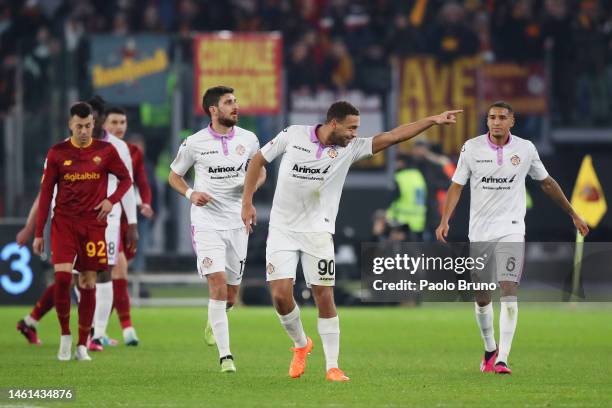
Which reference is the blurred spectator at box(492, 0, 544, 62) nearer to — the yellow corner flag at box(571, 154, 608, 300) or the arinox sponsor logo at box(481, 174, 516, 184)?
the yellow corner flag at box(571, 154, 608, 300)

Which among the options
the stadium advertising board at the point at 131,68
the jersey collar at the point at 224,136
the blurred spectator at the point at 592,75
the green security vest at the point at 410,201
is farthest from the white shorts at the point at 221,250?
the blurred spectator at the point at 592,75

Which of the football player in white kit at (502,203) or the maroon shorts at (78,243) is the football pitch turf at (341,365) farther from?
the maroon shorts at (78,243)

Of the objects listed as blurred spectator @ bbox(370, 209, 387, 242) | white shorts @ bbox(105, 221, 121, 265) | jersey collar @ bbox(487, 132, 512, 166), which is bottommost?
blurred spectator @ bbox(370, 209, 387, 242)

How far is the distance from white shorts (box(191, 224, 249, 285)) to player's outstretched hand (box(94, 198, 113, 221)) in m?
0.79

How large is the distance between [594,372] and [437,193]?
36.4 feet

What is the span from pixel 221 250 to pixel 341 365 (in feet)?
4.66

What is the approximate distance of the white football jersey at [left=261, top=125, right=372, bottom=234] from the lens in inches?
441

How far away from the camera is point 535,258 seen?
24.5 meters

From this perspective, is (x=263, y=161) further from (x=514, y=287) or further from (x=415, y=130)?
(x=514, y=287)


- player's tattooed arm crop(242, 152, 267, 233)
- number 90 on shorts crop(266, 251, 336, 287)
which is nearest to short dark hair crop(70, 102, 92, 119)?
player's tattooed arm crop(242, 152, 267, 233)

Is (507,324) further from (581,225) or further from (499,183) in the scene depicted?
(499,183)

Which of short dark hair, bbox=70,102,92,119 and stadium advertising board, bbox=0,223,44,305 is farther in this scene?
stadium advertising board, bbox=0,223,44,305

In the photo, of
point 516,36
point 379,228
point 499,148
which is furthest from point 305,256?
point 516,36

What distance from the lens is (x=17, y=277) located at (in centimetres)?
2005
